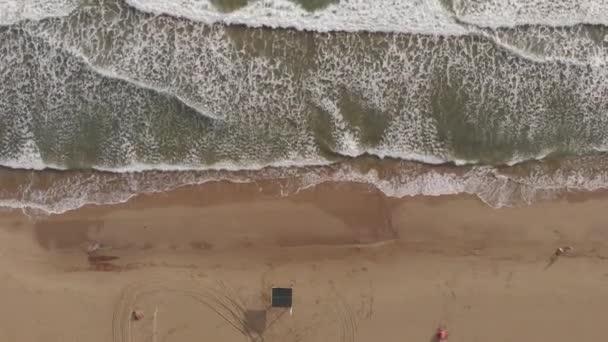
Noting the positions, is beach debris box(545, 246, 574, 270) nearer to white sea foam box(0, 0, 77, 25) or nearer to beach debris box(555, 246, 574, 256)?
beach debris box(555, 246, 574, 256)

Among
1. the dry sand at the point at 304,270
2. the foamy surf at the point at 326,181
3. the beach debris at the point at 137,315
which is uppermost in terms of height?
the foamy surf at the point at 326,181

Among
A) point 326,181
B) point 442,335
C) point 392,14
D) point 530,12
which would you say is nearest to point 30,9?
point 326,181

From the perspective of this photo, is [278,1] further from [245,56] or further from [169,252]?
[169,252]

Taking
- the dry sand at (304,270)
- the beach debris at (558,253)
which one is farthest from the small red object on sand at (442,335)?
the beach debris at (558,253)

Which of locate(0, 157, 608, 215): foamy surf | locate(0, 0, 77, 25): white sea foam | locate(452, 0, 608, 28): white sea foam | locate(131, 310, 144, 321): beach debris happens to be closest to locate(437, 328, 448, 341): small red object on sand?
locate(0, 157, 608, 215): foamy surf

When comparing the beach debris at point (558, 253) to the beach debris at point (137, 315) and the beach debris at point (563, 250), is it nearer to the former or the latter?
the beach debris at point (563, 250)

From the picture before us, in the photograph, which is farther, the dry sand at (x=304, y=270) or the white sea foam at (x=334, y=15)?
the white sea foam at (x=334, y=15)

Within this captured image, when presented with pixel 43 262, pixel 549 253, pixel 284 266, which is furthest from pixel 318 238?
pixel 43 262
